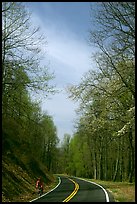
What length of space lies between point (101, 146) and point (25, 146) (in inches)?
447

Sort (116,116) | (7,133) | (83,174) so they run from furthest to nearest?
(83,174)
(7,133)
(116,116)

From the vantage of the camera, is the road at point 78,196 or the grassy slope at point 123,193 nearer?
the grassy slope at point 123,193

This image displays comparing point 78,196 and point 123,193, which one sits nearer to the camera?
point 78,196

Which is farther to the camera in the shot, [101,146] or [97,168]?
[97,168]

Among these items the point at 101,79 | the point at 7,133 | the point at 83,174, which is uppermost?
the point at 101,79

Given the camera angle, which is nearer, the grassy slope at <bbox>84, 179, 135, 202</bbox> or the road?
the grassy slope at <bbox>84, 179, 135, 202</bbox>

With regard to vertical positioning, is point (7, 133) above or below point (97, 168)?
above

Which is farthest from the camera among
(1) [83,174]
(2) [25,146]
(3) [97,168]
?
(1) [83,174]

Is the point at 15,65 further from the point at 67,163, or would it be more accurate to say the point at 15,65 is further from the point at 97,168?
the point at 67,163

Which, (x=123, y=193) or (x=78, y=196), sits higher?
(x=123, y=193)

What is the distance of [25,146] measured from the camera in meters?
49.7

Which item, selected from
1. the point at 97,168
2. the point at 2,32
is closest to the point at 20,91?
the point at 2,32

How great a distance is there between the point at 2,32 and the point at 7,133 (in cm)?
2111

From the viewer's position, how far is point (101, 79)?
2688cm
